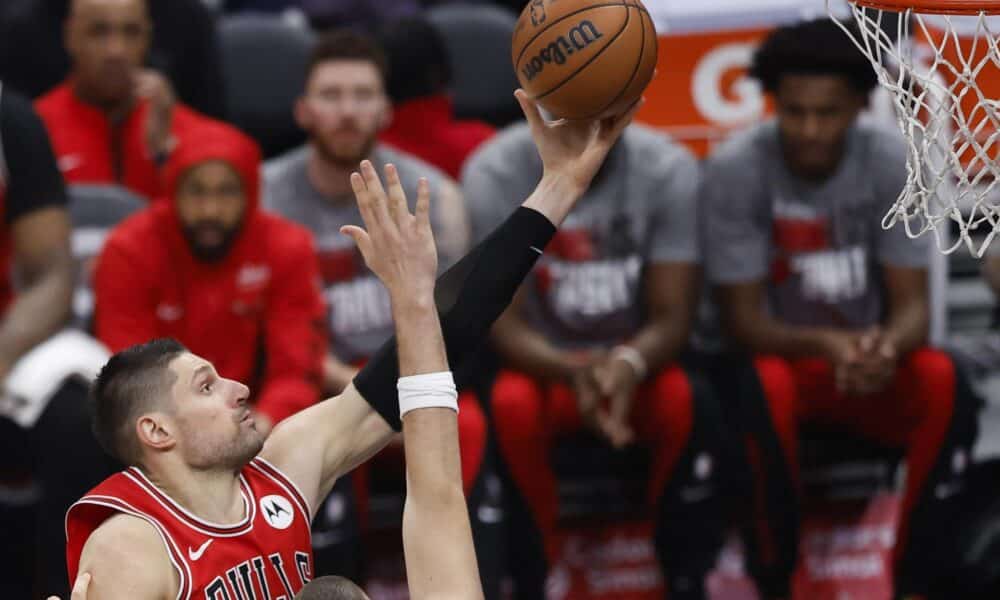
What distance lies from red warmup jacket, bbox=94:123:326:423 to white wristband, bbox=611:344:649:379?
871 millimetres

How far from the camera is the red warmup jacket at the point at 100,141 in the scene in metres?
5.48

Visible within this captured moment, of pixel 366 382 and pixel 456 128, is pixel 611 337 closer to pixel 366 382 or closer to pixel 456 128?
pixel 456 128

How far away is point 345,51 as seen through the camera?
17.5 ft

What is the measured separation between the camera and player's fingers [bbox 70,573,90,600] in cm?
282

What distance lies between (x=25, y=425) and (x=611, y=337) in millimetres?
1781

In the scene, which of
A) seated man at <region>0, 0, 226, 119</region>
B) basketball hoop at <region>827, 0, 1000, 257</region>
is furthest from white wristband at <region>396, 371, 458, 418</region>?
seated man at <region>0, 0, 226, 119</region>

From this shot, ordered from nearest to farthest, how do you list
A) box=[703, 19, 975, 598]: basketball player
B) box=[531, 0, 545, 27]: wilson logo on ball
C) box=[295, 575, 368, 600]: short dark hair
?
box=[295, 575, 368, 600]: short dark hair, box=[531, 0, 545, 27]: wilson logo on ball, box=[703, 19, 975, 598]: basketball player

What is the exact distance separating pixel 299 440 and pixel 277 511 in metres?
0.18

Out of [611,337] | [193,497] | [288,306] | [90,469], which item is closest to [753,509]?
[611,337]

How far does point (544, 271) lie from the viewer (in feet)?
17.0

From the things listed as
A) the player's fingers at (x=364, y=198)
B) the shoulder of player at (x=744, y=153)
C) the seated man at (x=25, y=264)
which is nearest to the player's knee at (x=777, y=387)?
the shoulder of player at (x=744, y=153)

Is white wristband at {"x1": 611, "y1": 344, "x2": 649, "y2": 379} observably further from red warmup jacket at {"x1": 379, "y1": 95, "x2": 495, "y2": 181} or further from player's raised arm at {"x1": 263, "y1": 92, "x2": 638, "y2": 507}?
player's raised arm at {"x1": 263, "y1": 92, "x2": 638, "y2": 507}

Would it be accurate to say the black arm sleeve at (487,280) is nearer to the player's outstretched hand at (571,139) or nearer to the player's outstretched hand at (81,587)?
the player's outstretched hand at (571,139)

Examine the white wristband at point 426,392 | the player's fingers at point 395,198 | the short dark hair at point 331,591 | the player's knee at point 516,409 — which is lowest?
the player's knee at point 516,409
